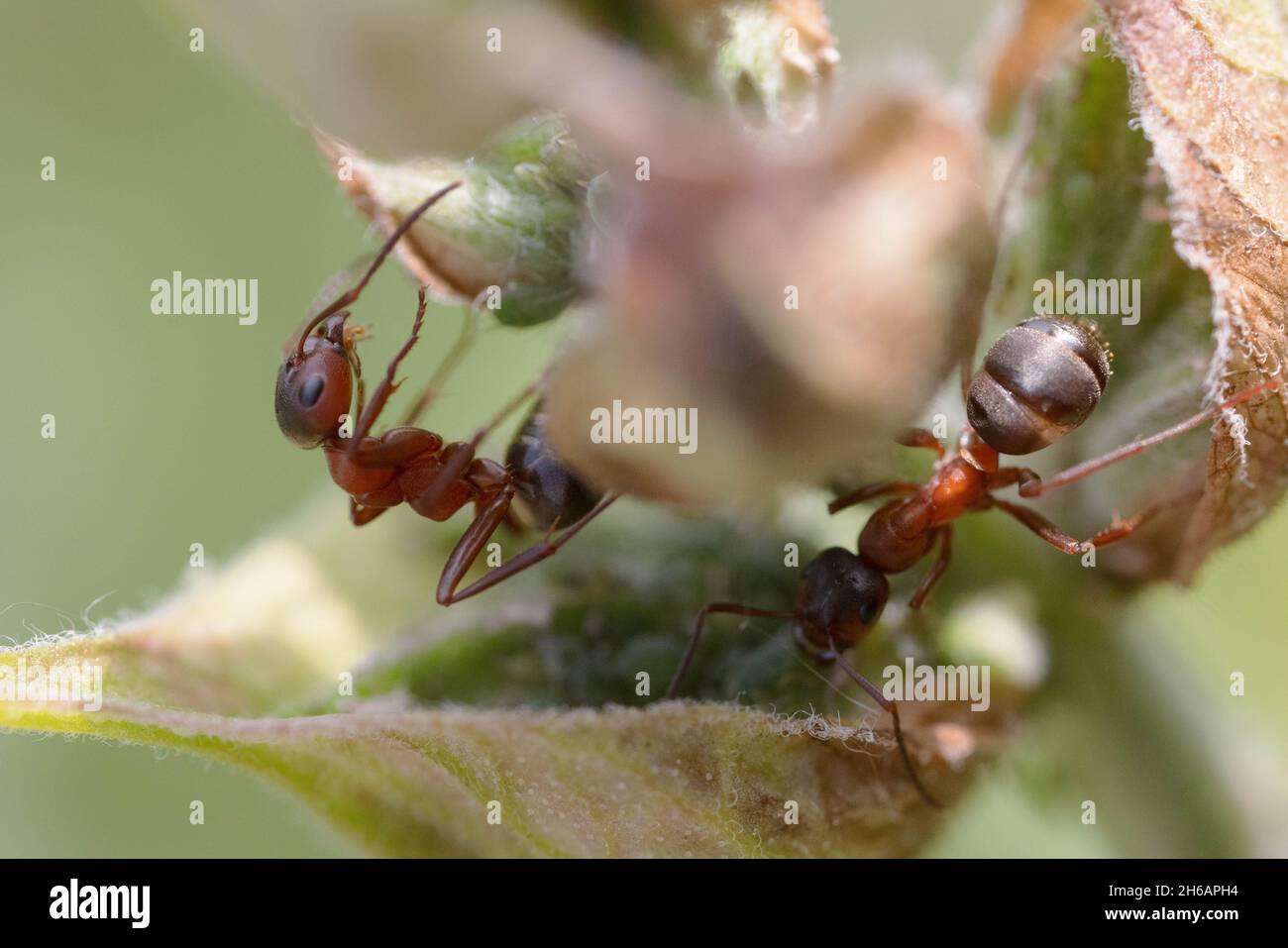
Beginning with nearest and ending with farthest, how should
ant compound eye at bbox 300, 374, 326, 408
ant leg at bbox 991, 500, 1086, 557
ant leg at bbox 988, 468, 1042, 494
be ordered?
ant compound eye at bbox 300, 374, 326, 408
ant leg at bbox 991, 500, 1086, 557
ant leg at bbox 988, 468, 1042, 494

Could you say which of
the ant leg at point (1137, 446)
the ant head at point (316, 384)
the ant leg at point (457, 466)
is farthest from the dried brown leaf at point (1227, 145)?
the ant head at point (316, 384)

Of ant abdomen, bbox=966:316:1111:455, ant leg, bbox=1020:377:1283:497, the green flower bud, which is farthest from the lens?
ant abdomen, bbox=966:316:1111:455

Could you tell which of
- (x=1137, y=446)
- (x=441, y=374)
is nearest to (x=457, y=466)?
(x=441, y=374)

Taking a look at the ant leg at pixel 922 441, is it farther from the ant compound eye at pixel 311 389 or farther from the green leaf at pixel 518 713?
the ant compound eye at pixel 311 389

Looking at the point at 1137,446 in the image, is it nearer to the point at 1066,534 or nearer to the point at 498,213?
the point at 1066,534

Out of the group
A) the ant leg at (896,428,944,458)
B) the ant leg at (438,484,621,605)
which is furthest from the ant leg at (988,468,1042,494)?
the ant leg at (438,484,621,605)

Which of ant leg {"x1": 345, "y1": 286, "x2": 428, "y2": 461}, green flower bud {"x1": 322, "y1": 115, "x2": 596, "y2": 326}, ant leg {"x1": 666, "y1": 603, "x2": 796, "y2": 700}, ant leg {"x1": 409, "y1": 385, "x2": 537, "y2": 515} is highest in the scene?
green flower bud {"x1": 322, "y1": 115, "x2": 596, "y2": 326}

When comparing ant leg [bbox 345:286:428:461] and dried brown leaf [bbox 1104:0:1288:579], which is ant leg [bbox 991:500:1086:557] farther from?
ant leg [bbox 345:286:428:461]

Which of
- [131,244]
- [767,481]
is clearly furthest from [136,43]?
[767,481]
